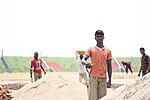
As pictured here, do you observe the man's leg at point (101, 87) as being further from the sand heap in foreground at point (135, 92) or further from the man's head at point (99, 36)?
the man's head at point (99, 36)

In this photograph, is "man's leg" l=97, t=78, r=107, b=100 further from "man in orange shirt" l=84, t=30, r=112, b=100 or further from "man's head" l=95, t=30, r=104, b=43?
"man's head" l=95, t=30, r=104, b=43

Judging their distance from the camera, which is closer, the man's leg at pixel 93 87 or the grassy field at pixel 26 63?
the man's leg at pixel 93 87

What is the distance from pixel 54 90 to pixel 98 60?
13.2 ft

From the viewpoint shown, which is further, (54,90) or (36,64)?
(36,64)

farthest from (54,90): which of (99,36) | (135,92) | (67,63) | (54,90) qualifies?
(67,63)

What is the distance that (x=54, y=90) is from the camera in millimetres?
12086

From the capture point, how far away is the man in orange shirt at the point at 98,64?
8.28 meters

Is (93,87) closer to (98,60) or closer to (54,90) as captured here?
(98,60)

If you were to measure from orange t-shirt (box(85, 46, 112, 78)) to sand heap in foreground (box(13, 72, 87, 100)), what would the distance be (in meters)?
3.49

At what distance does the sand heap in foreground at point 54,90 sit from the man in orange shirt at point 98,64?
3.37 meters

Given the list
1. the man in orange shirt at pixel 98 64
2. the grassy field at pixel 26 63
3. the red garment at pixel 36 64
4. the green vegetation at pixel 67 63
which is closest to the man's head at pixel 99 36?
the man in orange shirt at pixel 98 64

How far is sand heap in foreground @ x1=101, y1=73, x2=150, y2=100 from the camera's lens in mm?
6657

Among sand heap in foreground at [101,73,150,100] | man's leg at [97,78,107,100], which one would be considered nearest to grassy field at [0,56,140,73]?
man's leg at [97,78,107,100]

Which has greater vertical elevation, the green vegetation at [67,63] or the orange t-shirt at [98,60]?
the orange t-shirt at [98,60]
